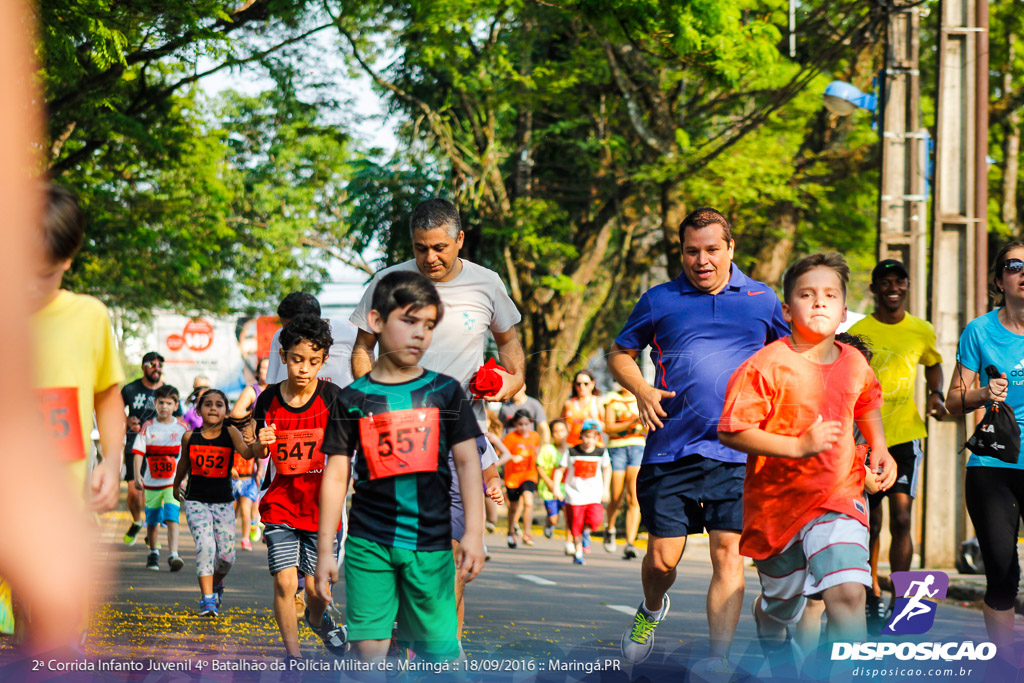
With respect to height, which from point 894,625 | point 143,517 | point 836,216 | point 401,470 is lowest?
point 143,517

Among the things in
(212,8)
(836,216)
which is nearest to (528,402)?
(212,8)

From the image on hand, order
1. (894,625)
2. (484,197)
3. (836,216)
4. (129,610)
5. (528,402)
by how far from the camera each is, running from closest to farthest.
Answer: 1. (894,625)
2. (129,610)
3. (528,402)
4. (484,197)
5. (836,216)

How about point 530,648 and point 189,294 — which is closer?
point 530,648

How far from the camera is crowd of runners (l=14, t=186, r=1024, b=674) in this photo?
3889 millimetres

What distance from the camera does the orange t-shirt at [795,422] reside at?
4.29 metres

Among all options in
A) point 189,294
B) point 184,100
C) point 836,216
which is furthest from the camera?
point 189,294

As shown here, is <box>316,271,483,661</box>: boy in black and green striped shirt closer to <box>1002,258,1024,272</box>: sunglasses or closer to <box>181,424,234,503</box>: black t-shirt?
<box>1002,258,1024,272</box>: sunglasses

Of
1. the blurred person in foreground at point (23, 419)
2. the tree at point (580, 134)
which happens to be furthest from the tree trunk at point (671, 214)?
the blurred person in foreground at point (23, 419)

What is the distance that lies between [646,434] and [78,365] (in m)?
2.99

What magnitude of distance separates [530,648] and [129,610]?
2.89m

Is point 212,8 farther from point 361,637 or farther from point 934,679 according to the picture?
point 934,679

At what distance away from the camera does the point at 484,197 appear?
65.9ft

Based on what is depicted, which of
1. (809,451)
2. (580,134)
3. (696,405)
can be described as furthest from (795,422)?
(580,134)

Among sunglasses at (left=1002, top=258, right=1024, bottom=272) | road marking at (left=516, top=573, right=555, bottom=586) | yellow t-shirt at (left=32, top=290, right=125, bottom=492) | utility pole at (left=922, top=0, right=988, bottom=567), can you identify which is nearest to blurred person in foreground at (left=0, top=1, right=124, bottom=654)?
yellow t-shirt at (left=32, top=290, right=125, bottom=492)
